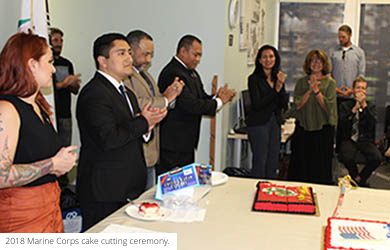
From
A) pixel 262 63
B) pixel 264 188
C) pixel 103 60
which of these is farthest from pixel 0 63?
pixel 262 63

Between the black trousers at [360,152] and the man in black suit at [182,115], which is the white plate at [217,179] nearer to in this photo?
the man in black suit at [182,115]

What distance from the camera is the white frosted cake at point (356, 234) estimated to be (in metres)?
1.47

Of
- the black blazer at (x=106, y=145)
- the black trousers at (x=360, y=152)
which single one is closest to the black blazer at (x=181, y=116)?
the black blazer at (x=106, y=145)

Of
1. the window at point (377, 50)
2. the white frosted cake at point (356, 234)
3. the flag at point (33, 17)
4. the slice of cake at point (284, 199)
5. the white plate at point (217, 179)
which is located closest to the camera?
the white frosted cake at point (356, 234)

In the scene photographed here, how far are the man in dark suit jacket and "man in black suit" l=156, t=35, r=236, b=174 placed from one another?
1.71 metres

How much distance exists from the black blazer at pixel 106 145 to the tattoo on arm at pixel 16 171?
0.47 meters

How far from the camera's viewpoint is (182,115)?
3.27 m

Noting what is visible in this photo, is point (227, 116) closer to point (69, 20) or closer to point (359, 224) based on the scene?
point (69, 20)

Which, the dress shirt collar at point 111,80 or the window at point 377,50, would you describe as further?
the window at point 377,50

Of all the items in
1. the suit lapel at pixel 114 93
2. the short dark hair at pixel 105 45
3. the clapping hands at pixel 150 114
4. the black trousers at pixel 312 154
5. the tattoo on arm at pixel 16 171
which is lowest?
the black trousers at pixel 312 154

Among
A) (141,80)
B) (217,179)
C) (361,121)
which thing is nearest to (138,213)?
(217,179)

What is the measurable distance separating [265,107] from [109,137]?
213 centimetres

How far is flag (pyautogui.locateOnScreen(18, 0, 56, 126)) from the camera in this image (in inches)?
102

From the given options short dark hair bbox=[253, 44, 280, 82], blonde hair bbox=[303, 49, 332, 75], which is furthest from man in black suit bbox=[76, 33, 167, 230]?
blonde hair bbox=[303, 49, 332, 75]
